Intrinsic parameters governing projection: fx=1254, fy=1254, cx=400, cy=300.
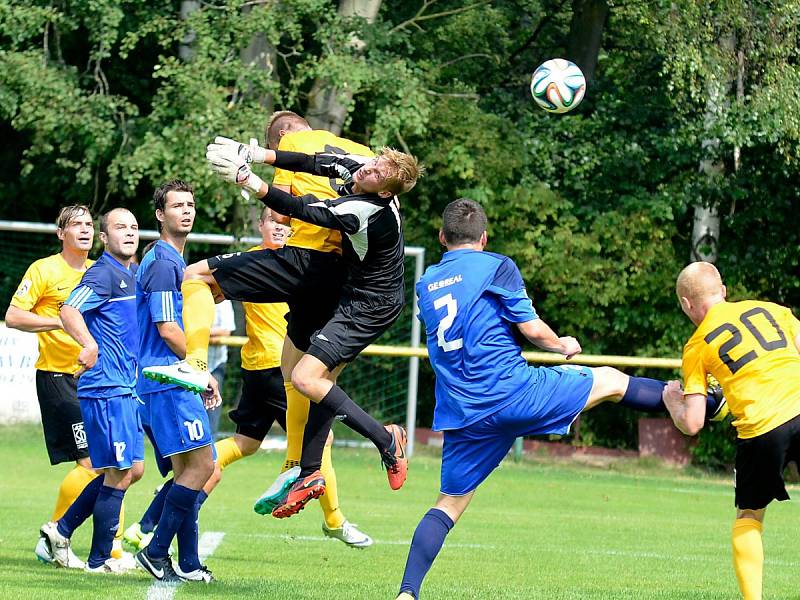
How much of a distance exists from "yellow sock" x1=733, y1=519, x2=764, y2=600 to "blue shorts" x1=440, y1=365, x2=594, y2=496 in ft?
3.65

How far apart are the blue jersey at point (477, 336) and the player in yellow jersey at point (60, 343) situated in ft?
10.9

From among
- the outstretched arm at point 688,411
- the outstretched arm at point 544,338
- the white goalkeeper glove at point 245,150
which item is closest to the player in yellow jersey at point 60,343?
the white goalkeeper glove at point 245,150

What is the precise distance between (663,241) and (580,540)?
988 cm

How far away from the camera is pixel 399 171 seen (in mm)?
7129

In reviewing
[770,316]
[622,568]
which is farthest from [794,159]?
[770,316]

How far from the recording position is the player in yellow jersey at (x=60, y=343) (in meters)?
8.90

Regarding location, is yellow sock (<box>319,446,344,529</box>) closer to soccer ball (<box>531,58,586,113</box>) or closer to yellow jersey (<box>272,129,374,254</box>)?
yellow jersey (<box>272,129,374,254</box>)

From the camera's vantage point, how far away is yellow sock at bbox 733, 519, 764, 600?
6.67m

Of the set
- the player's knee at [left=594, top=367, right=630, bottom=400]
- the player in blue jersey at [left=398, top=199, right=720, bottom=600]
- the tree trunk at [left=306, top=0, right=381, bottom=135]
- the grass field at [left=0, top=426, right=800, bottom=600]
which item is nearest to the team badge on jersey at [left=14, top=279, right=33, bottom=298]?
the grass field at [left=0, top=426, right=800, bottom=600]

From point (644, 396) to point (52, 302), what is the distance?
184 inches

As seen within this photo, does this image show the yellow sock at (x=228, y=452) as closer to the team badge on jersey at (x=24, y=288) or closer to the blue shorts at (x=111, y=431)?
the blue shorts at (x=111, y=431)

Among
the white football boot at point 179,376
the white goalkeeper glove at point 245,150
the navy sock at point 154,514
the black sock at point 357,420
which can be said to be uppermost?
the white goalkeeper glove at point 245,150

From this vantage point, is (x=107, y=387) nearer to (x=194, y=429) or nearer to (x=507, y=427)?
(x=194, y=429)

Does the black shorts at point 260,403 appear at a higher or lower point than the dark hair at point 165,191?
lower
